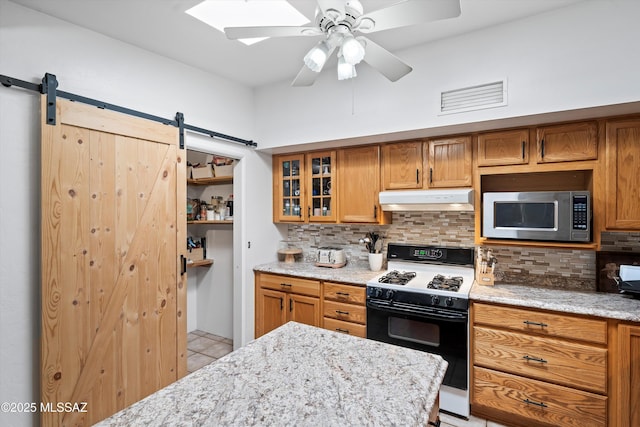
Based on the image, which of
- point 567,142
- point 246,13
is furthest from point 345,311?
point 246,13

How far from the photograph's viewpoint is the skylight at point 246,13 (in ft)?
6.22

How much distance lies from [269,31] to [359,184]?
178 centimetres

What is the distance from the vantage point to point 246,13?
1.98m

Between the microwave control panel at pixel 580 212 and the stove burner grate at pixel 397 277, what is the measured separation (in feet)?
3.93

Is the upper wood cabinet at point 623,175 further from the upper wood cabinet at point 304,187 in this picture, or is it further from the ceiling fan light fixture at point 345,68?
the upper wood cabinet at point 304,187

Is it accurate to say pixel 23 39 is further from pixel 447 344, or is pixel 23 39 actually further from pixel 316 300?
pixel 447 344

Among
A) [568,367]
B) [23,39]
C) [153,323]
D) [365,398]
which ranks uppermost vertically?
[23,39]

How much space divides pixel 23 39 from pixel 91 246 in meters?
1.24

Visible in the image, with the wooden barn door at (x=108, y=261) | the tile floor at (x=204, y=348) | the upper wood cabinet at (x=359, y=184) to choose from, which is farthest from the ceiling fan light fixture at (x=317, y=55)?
the tile floor at (x=204, y=348)

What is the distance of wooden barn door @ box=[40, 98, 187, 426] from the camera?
1799mm

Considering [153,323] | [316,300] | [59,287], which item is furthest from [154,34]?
[316,300]

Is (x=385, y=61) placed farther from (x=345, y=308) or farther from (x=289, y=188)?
(x=289, y=188)

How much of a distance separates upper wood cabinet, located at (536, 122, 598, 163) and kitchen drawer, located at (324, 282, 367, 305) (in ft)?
5.44

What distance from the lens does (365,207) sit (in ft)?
9.71
